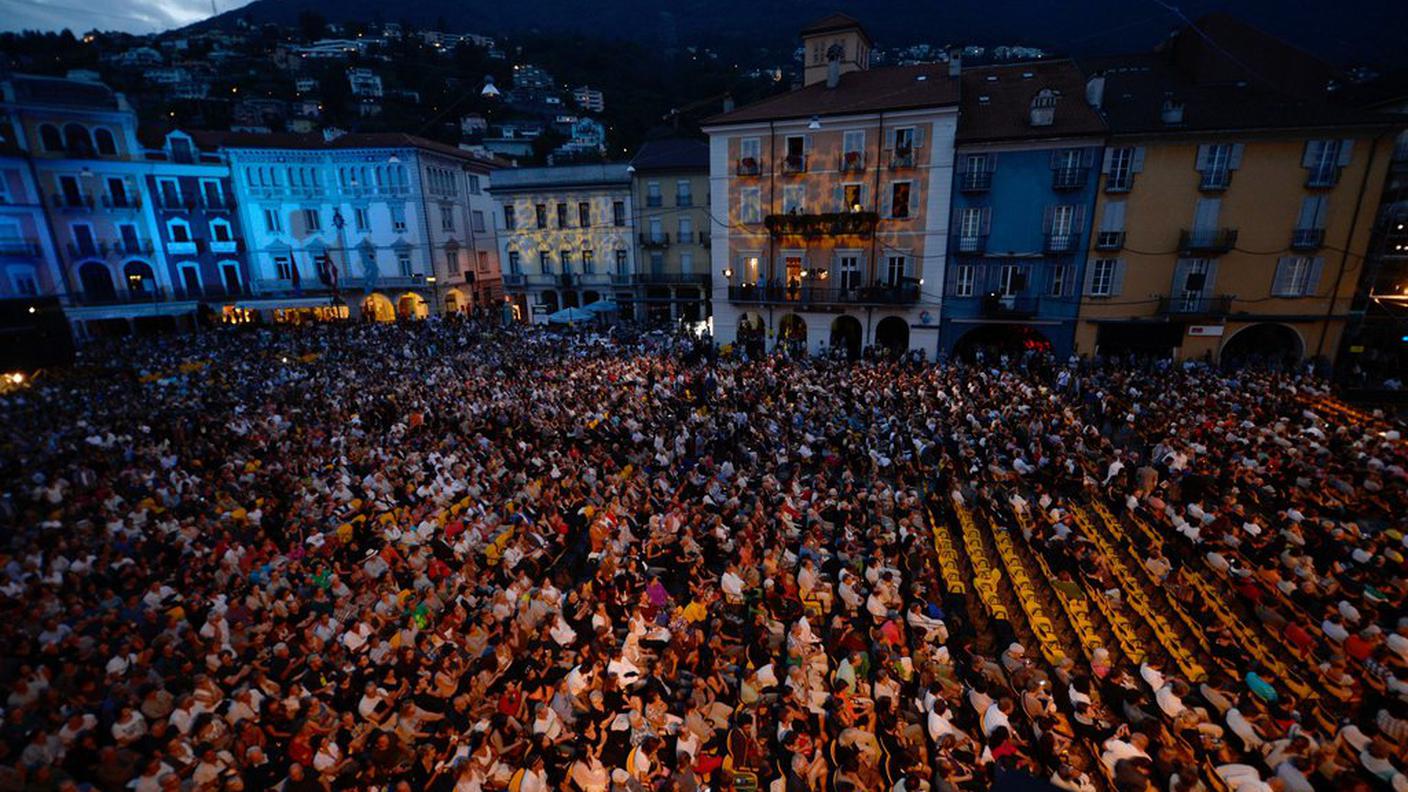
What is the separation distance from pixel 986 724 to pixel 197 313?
4910cm

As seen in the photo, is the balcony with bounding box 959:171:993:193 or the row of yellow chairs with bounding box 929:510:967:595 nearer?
the row of yellow chairs with bounding box 929:510:967:595

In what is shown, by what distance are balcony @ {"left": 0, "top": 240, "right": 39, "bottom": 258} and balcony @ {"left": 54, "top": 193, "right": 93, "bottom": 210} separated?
102 inches

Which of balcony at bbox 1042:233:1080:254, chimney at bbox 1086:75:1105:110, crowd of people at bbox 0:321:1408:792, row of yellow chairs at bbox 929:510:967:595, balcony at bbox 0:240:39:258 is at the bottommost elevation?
row of yellow chairs at bbox 929:510:967:595

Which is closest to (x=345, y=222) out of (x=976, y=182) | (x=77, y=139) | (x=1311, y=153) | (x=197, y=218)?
(x=197, y=218)

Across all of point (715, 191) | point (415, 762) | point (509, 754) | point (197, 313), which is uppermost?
point (715, 191)

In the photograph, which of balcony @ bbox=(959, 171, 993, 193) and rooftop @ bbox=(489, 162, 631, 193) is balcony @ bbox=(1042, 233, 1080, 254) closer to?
balcony @ bbox=(959, 171, 993, 193)

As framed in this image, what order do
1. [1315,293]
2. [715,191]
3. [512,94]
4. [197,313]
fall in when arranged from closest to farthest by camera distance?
[1315,293], [715,191], [197,313], [512,94]

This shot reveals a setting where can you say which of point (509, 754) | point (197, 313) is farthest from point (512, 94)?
point (509, 754)

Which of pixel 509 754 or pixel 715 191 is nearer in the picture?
pixel 509 754

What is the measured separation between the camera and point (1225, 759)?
6.82 m

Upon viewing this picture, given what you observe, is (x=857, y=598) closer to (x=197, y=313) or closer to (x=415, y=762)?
(x=415, y=762)

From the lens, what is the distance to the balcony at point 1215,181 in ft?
80.0

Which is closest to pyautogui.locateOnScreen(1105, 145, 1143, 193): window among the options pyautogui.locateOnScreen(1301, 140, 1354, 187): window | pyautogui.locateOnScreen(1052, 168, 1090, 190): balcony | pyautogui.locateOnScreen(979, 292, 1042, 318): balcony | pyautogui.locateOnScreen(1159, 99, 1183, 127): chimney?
pyautogui.locateOnScreen(1052, 168, 1090, 190): balcony

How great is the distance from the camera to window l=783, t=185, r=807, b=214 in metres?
30.0
